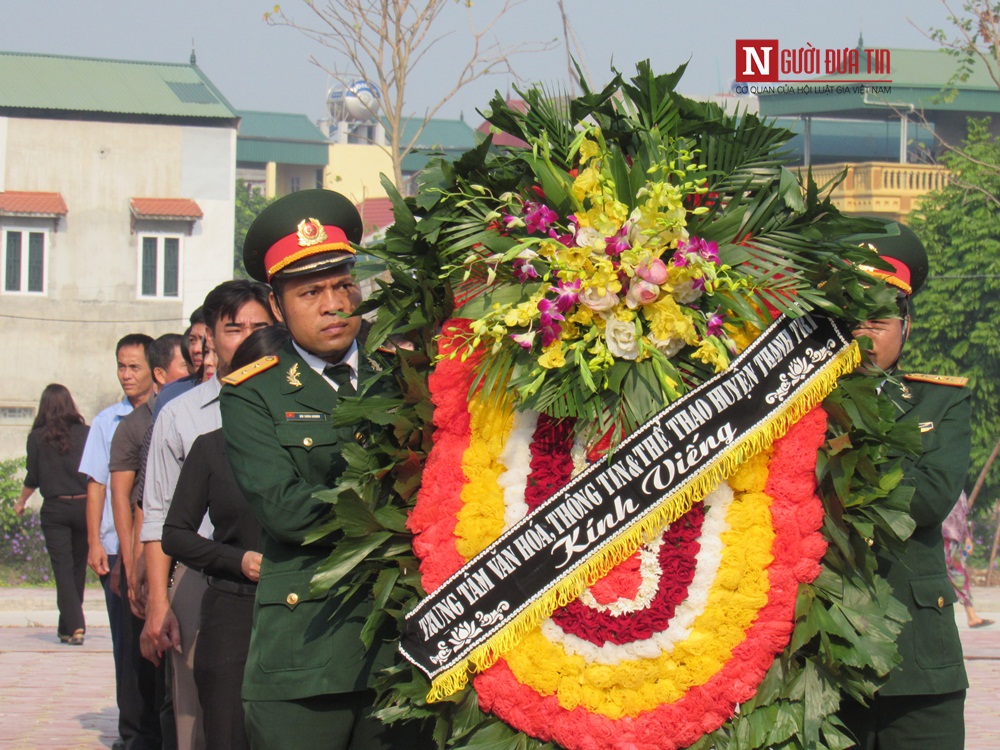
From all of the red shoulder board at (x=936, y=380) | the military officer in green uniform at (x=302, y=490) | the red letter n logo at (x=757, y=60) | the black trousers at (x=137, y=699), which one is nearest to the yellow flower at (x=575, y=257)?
the military officer in green uniform at (x=302, y=490)

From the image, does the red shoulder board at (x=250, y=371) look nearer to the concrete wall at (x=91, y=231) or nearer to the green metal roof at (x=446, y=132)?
the concrete wall at (x=91, y=231)

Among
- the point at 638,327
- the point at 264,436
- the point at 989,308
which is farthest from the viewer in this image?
the point at 989,308

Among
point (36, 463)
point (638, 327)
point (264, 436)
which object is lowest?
point (36, 463)

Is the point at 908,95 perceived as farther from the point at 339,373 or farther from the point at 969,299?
the point at 339,373

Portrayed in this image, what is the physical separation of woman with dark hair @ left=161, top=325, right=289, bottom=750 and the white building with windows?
29851mm

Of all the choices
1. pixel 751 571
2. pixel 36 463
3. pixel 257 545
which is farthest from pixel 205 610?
pixel 36 463

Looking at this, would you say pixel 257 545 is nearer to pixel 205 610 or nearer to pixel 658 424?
pixel 205 610

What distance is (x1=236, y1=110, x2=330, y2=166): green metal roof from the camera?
64062 millimetres

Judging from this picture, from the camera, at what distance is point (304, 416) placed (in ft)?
12.0

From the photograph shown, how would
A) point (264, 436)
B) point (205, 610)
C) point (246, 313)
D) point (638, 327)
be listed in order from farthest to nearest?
point (246, 313)
point (205, 610)
point (264, 436)
point (638, 327)

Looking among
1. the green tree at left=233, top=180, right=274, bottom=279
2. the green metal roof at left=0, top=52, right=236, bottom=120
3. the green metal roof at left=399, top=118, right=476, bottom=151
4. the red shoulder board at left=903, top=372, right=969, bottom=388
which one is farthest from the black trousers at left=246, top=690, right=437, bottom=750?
the green metal roof at left=399, top=118, right=476, bottom=151

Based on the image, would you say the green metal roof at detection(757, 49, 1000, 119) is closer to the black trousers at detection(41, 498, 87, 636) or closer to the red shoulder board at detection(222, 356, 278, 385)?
the black trousers at detection(41, 498, 87, 636)

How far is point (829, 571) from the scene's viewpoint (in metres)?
3.11

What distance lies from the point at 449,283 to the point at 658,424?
579 millimetres
